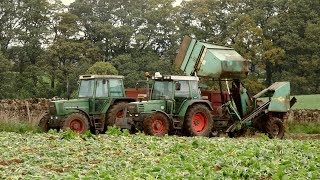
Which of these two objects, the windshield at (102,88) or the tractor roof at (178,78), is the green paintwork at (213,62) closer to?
the tractor roof at (178,78)

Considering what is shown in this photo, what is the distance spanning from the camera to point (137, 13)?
2090 inches

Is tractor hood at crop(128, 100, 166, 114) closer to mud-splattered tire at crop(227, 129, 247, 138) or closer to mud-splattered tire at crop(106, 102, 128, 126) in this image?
mud-splattered tire at crop(106, 102, 128, 126)

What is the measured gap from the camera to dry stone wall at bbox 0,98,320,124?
23.3 metres

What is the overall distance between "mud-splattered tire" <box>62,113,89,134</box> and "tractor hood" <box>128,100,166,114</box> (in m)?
1.55

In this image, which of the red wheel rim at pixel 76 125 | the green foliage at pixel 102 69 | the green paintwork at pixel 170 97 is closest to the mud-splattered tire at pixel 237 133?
the green paintwork at pixel 170 97

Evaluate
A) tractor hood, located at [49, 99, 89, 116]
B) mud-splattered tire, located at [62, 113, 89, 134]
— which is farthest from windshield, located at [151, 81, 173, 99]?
tractor hood, located at [49, 99, 89, 116]

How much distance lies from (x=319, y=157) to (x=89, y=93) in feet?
33.5

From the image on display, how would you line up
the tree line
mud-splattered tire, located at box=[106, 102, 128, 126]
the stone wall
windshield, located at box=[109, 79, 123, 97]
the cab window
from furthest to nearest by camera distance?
the tree line
the stone wall
windshield, located at box=[109, 79, 123, 97]
mud-splattered tire, located at box=[106, 102, 128, 126]
the cab window

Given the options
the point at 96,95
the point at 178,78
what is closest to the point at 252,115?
the point at 178,78

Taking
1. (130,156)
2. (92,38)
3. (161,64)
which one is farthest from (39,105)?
(92,38)

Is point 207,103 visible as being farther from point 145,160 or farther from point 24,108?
point 24,108

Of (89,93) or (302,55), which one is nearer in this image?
(89,93)

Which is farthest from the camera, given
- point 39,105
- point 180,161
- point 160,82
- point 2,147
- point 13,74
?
point 13,74

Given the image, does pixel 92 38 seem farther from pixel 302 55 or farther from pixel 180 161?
pixel 180 161
